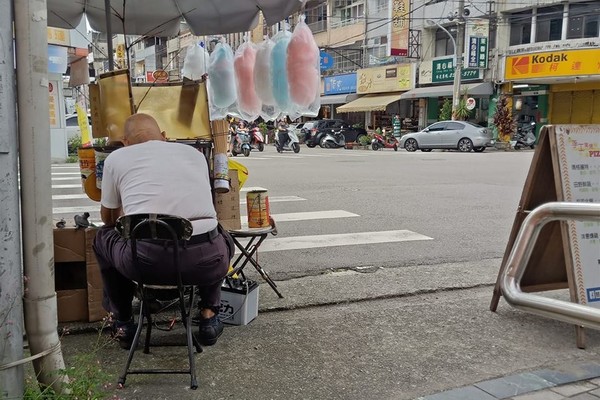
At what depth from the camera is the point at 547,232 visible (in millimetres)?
4035

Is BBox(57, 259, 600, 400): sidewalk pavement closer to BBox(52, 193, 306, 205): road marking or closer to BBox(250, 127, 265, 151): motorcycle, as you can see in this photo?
BBox(52, 193, 306, 205): road marking

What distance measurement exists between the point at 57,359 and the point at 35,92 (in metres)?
1.21

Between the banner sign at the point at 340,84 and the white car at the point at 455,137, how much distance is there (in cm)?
1201

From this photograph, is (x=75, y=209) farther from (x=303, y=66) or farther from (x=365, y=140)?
(x=365, y=140)

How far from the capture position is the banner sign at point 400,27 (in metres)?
31.1

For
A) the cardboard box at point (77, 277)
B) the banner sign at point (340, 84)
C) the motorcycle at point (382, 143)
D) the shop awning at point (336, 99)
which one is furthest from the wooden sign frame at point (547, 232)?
the shop awning at point (336, 99)

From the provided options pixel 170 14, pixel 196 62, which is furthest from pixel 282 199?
pixel 170 14

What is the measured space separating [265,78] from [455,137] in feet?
66.4

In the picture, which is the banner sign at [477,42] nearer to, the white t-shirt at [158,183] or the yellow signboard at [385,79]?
the yellow signboard at [385,79]

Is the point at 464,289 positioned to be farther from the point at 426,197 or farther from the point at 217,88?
the point at 426,197

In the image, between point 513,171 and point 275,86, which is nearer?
point 275,86

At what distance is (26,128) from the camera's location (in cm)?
236

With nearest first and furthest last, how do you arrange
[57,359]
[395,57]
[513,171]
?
[57,359] → [513,171] → [395,57]

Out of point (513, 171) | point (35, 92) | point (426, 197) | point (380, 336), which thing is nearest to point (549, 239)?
point (380, 336)
